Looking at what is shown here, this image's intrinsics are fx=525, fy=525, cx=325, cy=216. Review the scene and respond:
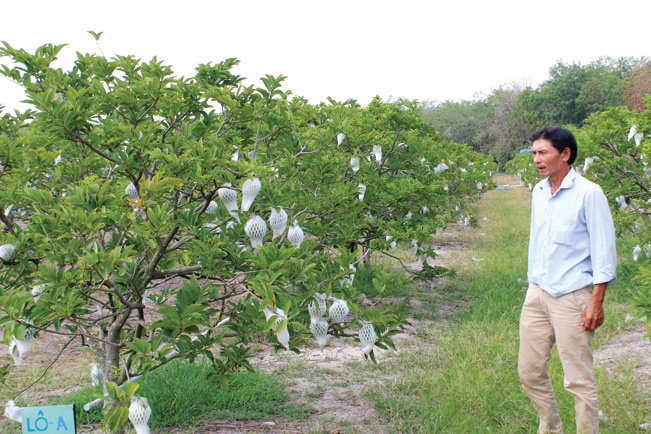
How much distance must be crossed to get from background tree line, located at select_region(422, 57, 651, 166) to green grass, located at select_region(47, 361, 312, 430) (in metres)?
24.3

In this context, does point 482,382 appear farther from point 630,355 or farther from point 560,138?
point 560,138

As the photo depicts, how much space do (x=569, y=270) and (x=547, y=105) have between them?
108 feet

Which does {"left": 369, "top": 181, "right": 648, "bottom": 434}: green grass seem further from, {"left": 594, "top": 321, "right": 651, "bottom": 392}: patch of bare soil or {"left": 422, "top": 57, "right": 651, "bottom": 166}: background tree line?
{"left": 422, "top": 57, "right": 651, "bottom": 166}: background tree line

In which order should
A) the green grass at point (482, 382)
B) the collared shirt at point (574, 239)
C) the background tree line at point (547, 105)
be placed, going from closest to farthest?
1. the collared shirt at point (574, 239)
2. the green grass at point (482, 382)
3. the background tree line at point (547, 105)

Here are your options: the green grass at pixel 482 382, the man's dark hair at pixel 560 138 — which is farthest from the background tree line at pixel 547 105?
the man's dark hair at pixel 560 138

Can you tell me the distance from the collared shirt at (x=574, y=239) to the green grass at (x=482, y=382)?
2.94 ft

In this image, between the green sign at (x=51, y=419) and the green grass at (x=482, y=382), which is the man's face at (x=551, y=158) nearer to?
the green grass at (x=482, y=382)

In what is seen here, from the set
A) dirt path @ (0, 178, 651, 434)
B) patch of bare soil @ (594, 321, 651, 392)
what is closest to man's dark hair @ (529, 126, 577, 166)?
dirt path @ (0, 178, 651, 434)

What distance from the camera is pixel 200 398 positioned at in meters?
3.00

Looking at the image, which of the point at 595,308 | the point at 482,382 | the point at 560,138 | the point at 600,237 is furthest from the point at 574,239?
the point at 482,382

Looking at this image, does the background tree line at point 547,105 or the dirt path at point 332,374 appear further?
the background tree line at point 547,105

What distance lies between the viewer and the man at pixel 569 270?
2092 millimetres

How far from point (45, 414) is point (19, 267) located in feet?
2.11

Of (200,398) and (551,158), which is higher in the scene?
(551,158)
